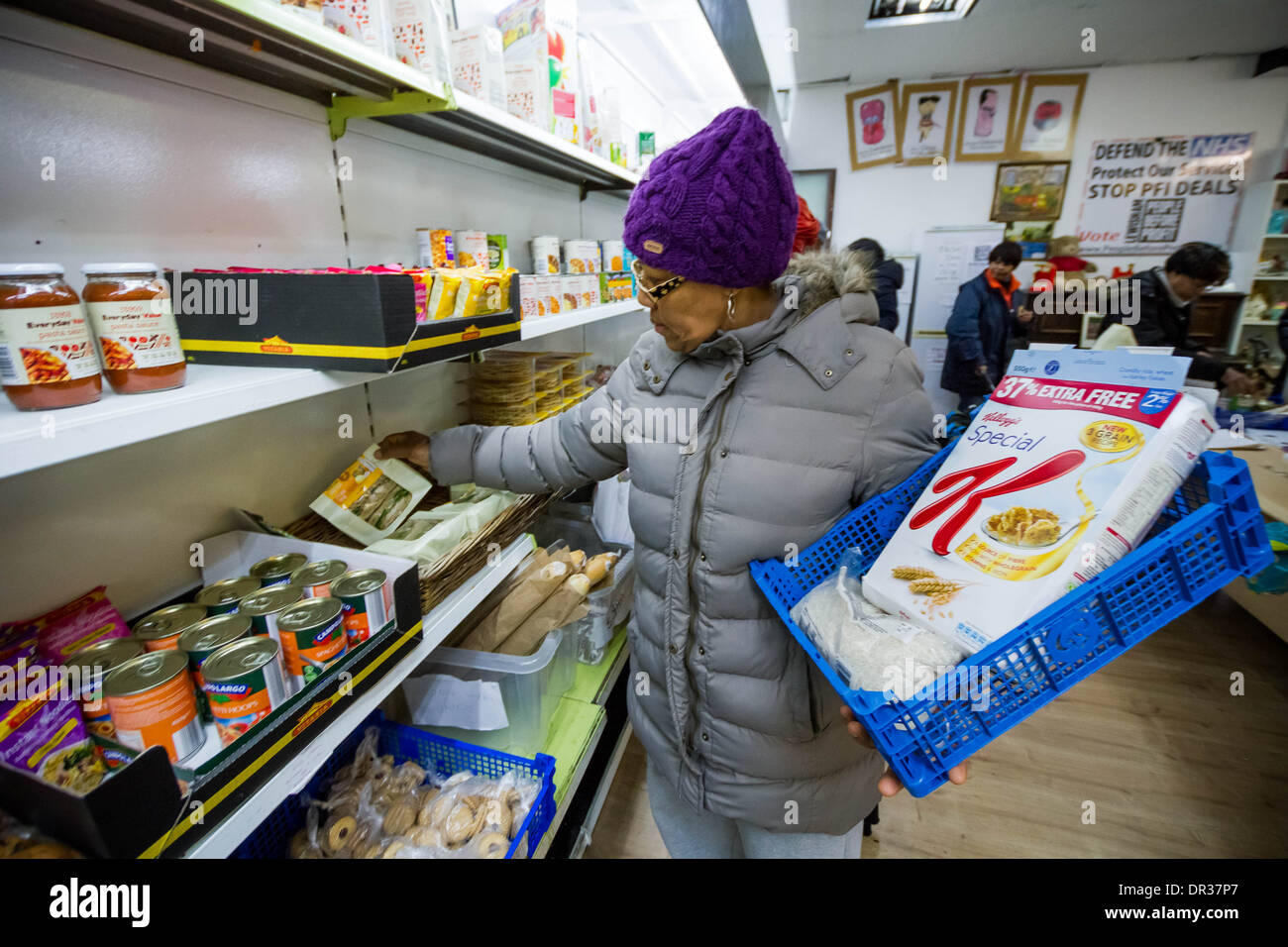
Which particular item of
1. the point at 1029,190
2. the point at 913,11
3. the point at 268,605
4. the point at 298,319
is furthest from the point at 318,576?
the point at 1029,190

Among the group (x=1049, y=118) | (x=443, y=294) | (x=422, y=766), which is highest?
(x=1049, y=118)

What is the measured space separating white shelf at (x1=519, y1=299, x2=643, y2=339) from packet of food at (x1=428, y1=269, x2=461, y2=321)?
0.83 feet

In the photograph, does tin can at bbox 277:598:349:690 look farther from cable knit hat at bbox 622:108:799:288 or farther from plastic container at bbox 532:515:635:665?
plastic container at bbox 532:515:635:665

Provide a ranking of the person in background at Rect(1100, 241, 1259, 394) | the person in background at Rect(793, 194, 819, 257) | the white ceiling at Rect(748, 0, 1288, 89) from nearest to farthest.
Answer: the person in background at Rect(793, 194, 819, 257), the person in background at Rect(1100, 241, 1259, 394), the white ceiling at Rect(748, 0, 1288, 89)

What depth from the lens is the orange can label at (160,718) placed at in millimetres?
724

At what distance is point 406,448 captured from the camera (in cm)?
148

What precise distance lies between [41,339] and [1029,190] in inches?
261

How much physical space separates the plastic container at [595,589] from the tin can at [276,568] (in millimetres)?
949

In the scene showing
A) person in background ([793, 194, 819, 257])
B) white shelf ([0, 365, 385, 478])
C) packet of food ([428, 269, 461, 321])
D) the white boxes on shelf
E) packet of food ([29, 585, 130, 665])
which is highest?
the white boxes on shelf

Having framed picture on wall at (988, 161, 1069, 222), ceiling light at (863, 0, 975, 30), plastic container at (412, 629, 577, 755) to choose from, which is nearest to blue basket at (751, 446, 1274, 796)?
plastic container at (412, 629, 577, 755)

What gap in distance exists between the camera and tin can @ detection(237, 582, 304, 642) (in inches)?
36.0

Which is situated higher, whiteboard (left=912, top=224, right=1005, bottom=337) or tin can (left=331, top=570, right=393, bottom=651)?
whiteboard (left=912, top=224, right=1005, bottom=337)

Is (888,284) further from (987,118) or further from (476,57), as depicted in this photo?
(476,57)

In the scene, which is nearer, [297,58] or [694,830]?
[297,58]
